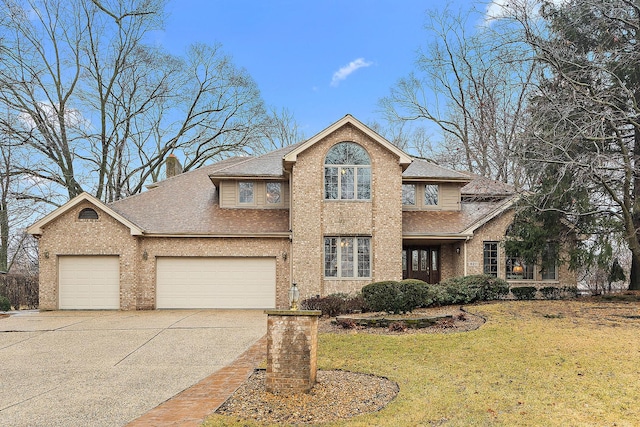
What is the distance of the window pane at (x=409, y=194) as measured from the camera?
64.4 ft

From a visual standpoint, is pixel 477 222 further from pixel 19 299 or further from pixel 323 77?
pixel 19 299

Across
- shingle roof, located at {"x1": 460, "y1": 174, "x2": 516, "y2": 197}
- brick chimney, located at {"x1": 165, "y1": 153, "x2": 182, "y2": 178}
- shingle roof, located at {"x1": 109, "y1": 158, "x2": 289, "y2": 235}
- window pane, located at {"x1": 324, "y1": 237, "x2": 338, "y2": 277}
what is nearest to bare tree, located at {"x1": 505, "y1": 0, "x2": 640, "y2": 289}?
shingle roof, located at {"x1": 460, "y1": 174, "x2": 516, "y2": 197}

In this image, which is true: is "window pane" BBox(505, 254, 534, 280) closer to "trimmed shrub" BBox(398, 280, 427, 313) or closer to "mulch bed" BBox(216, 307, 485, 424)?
"trimmed shrub" BBox(398, 280, 427, 313)

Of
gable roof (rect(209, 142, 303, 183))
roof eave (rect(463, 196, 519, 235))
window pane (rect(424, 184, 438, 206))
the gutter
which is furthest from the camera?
window pane (rect(424, 184, 438, 206))

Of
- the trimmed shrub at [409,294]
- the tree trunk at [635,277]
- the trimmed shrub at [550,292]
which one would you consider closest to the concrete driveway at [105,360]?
the trimmed shrub at [409,294]

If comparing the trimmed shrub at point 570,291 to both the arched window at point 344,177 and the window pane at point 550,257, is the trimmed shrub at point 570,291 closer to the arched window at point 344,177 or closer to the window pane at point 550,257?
the window pane at point 550,257

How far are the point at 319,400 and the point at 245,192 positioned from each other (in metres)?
13.6

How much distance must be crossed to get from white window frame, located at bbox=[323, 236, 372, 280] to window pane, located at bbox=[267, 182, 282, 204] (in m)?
3.35

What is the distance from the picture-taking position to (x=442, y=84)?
32.0 metres

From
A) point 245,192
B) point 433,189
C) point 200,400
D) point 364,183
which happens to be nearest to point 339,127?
point 364,183

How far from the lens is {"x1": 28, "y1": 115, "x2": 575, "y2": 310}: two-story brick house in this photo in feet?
55.1

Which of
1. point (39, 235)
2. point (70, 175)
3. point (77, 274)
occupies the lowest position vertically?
point (77, 274)

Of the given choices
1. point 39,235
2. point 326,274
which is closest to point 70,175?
point 39,235

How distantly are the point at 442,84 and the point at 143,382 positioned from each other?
29.5m
